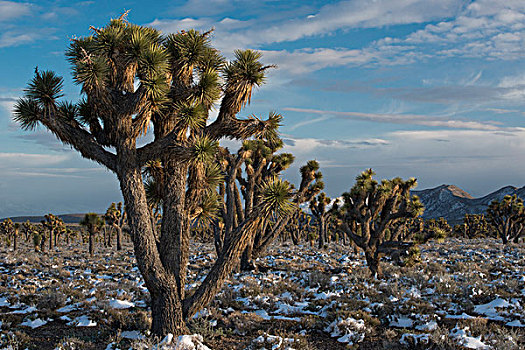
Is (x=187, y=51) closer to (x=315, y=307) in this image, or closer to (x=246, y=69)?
(x=246, y=69)

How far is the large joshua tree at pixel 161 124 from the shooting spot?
8492 millimetres

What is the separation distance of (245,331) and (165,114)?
19.4ft

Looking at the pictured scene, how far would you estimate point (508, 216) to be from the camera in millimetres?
39062

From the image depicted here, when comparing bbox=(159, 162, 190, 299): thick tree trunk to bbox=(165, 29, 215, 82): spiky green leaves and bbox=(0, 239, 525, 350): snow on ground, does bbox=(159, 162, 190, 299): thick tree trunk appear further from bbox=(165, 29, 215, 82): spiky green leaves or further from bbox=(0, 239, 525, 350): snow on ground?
bbox=(165, 29, 215, 82): spiky green leaves

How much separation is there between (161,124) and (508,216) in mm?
41101

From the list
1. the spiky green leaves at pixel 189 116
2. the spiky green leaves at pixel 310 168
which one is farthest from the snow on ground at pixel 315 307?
the spiky green leaves at pixel 310 168

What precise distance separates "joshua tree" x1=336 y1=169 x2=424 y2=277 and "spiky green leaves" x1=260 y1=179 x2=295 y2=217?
32.8 ft

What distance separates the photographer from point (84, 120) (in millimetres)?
9367

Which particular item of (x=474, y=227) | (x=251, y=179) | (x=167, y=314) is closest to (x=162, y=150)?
(x=167, y=314)

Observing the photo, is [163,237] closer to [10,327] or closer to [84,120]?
[84,120]

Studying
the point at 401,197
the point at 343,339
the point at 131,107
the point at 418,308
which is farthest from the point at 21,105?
the point at 401,197

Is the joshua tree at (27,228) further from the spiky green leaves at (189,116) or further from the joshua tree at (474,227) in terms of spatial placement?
the joshua tree at (474,227)

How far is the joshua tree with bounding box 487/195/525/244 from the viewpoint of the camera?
38.1 meters

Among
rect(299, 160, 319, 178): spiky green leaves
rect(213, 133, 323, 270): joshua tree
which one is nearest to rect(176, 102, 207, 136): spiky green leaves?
rect(213, 133, 323, 270): joshua tree
